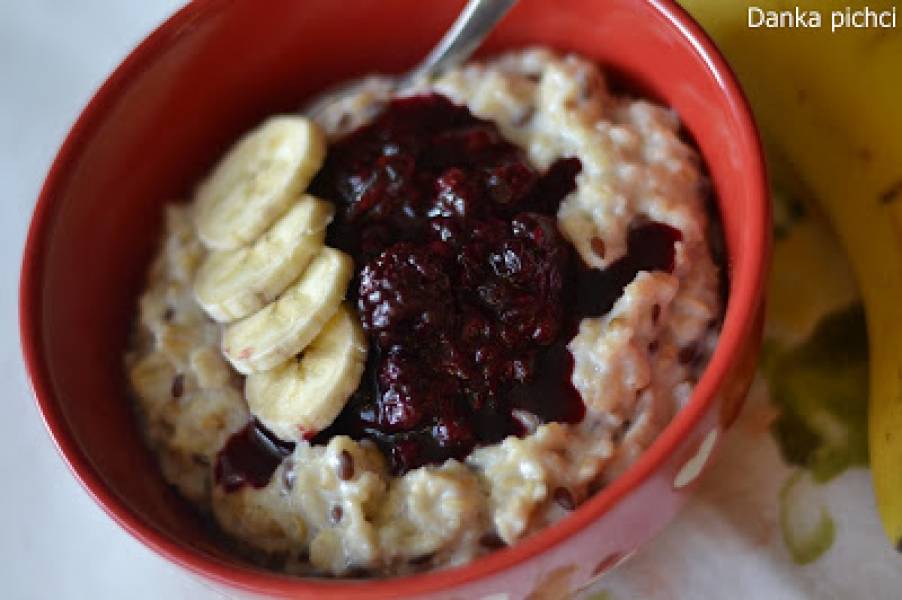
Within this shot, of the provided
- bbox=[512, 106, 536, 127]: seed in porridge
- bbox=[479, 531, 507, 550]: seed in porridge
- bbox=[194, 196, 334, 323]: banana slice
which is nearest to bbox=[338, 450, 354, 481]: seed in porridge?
bbox=[479, 531, 507, 550]: seed in porridge

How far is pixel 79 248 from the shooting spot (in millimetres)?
1903

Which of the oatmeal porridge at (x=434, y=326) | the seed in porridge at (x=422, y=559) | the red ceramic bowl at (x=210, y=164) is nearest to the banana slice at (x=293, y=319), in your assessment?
the oatmeal porridge at (x=434, y=326)

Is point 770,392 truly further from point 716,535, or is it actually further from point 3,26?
point 3,26

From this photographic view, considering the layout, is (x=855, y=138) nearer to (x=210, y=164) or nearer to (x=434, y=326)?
(x=434, y=326)

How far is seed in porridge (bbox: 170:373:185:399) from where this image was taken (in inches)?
70.9

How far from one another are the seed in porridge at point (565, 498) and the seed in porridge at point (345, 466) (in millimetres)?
302

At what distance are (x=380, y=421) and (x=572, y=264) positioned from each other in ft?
1.29

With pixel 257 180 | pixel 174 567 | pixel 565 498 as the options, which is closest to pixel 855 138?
pixel 565 498

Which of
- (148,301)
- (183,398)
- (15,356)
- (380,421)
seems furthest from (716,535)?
(15,356)

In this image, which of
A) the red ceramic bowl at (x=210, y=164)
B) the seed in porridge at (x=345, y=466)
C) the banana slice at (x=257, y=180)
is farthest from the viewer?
the banana slice at (x=257, y=180)

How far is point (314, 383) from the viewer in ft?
5.54

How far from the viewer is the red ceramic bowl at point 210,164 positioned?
1.49m

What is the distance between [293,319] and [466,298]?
11.0 inches

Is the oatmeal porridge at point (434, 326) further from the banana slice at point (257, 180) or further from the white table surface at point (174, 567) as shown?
the white table surface at point (174, 567)
